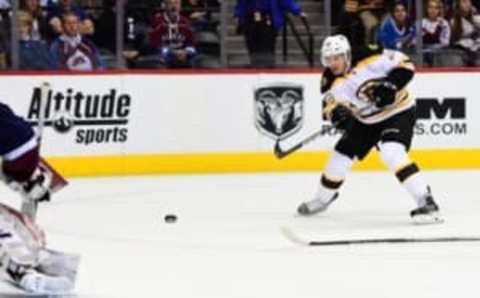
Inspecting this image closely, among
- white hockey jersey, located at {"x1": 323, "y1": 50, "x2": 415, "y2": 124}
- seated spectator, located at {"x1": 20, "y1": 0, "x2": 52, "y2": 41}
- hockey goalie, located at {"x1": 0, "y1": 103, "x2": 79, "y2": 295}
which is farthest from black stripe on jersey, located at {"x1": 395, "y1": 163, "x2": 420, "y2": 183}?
seated spectator, located at {"x1": 20, "y1": 0, "x2": 52, "y2": 41}

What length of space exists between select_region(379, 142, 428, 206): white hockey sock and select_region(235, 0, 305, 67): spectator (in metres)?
3.46

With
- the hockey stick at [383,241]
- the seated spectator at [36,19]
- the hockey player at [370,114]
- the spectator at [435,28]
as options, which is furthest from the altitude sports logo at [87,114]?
the hockey stick at [383,241]

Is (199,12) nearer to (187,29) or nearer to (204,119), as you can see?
(187,29)

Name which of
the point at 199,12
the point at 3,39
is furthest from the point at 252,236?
the point at 199,12

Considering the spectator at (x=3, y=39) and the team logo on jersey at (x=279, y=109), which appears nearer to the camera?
A: the spectator at (x=3, y=39)

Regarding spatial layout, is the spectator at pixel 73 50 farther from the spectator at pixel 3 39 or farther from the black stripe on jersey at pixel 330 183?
the black stripe on jersey at pixel 330 183

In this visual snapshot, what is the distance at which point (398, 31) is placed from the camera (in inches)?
442

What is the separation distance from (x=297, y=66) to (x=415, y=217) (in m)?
3.66

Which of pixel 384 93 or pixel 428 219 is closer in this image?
pixel 428 219

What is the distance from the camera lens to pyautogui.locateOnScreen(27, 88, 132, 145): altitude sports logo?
32.2 ft

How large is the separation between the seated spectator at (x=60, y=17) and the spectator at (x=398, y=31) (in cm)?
258

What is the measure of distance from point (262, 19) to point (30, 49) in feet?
6.68

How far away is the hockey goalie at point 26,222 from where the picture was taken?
476 cm

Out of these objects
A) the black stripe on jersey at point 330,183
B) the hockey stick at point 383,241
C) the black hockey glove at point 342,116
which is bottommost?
the hockey stick at point 383,241
